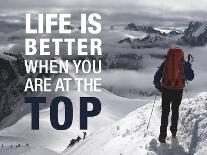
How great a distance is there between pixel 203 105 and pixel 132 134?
2.71 meters

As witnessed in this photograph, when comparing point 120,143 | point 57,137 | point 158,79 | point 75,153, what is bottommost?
point 57,137

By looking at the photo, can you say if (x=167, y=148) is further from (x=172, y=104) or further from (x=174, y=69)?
(x=174, y=69)

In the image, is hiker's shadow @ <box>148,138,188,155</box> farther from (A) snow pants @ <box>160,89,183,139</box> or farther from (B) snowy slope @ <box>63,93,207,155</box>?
(A) snow pants @ <box>160,89,183,139</box>

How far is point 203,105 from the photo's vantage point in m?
19.5

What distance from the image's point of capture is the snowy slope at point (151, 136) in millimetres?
17203

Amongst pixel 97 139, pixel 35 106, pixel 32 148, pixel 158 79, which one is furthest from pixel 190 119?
pixel 35 106

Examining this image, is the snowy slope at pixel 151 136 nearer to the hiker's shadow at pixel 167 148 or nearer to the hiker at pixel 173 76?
the hiker's shadow at pixel 167 148

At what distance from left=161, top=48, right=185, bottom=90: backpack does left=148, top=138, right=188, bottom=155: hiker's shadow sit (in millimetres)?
1776

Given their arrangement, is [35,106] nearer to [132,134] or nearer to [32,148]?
[32,148]

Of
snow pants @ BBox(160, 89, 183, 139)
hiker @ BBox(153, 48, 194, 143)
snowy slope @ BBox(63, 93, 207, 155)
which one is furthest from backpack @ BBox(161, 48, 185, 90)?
snowy slope @ BBox(63, 93, 207, 155)

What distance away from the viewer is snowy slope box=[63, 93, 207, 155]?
17.2 meters

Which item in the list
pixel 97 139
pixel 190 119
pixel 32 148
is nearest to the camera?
pixel 190 119

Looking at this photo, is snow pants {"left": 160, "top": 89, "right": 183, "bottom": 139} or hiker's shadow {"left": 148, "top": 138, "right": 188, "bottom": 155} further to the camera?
snow pants {"left": 160, "top": 89, "right": 183, "bottom": 139}

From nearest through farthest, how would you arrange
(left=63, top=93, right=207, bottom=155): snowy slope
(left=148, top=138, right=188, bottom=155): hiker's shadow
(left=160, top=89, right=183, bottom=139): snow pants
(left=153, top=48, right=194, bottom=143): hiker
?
(left=148, top=138, right=188, bottom=155): hiker's shadow, (left=63, top=93, right=207, bottom=155): snowy slope, (left=153, top=48, right=194, bottom=143): hiker, (left=160, top=89, right=183, bottom=139): snow pants
